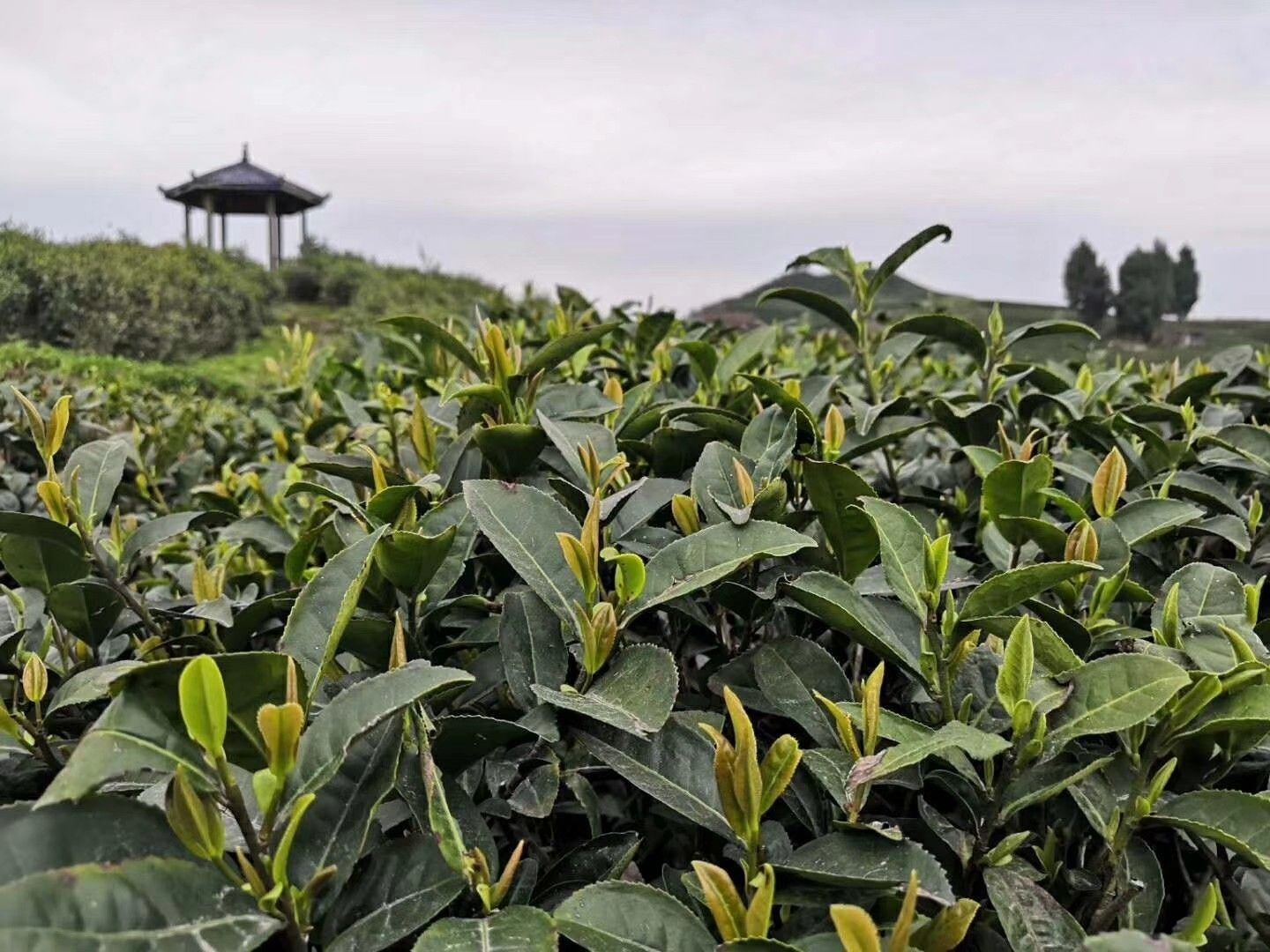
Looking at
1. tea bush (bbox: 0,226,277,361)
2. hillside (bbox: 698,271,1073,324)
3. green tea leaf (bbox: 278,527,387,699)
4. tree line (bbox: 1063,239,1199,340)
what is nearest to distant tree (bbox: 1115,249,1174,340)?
tree line (bbox: 1063,239,1199,340)

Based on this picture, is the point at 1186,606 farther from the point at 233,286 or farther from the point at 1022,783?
the point at 233,286

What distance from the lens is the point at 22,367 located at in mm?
4258

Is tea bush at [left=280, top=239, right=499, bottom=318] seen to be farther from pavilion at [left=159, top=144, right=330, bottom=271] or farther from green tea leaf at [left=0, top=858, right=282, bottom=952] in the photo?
green tea leaf at [left=0, top=858, right=282, bottom=952]

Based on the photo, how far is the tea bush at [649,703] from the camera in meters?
0.73

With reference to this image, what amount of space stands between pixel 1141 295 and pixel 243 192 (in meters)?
22.9

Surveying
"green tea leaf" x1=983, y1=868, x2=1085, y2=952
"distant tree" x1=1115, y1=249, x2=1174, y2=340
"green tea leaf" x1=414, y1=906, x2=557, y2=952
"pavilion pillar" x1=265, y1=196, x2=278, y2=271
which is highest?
"pavilion pillar" x1=265, y1=196, x2=278, y2=271

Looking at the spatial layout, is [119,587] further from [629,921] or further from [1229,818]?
[1229,818]

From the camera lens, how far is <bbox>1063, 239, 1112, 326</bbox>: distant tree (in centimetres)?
1321

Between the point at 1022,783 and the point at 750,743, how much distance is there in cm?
34

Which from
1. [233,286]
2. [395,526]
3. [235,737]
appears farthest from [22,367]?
[233,286]

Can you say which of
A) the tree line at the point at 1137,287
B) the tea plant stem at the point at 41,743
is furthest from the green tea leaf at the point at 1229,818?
the tree line at the point at 1137,287

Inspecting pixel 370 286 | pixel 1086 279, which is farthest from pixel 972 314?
pixel 370 286

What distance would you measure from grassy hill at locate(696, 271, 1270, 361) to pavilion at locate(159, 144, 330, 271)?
69.2ft

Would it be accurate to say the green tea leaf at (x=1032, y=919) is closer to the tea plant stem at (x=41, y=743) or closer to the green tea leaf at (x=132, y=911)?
the green tea leaf at (x=132, y=911)
